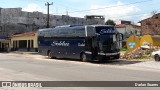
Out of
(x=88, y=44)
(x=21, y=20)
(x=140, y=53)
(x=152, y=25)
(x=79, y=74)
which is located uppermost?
(x=21, y=20)

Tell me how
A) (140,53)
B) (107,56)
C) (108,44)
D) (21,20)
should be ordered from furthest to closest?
(21,20)
(140,53)
(108,44)
(107,56)

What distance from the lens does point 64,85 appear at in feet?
46.2

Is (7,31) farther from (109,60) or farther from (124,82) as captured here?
(124,82)

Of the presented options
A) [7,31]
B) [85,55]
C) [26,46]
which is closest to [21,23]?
[7,31]

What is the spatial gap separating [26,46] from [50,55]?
94.9ft

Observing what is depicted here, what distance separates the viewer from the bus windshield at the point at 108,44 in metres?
28.3

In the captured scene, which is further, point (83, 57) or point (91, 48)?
point (83, 57)

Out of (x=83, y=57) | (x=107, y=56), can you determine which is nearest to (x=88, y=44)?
(x=83, y=57)

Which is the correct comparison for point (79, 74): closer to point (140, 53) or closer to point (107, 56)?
point (107, 56)

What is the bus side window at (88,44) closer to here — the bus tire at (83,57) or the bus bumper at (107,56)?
the bus tire at (83,57)

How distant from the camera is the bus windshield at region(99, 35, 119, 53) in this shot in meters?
28.3

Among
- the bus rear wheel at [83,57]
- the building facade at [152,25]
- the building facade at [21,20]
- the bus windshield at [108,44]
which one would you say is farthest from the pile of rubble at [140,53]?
the building facade at [21,20]

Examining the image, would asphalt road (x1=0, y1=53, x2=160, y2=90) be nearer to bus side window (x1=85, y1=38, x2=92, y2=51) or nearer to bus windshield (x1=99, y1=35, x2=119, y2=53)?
bus windshield (x1=99, y1=35, x2=119, y2=53)

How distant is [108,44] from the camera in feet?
94.0
